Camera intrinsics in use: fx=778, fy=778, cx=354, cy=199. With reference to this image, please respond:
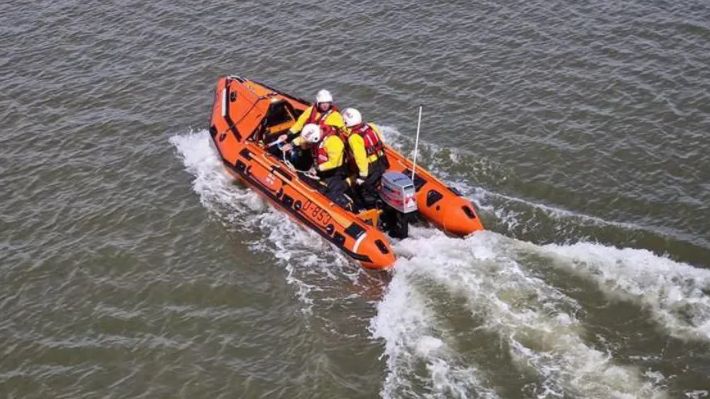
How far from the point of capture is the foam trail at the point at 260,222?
12984 millimetres

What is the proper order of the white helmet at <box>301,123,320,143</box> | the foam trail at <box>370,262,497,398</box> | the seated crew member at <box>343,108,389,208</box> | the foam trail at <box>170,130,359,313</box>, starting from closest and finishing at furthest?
the foam trail at <box>370,262,497,398</box> < the foam trail at <box>170,130,359,313</box> < the seated crew member at <box>343,108,389,208</box> < the white helmet at <box>301,123,320,143</box>

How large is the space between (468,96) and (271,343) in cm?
841

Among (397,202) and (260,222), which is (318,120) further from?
(397,202)

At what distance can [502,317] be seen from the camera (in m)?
10.9

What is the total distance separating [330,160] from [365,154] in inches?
25.8

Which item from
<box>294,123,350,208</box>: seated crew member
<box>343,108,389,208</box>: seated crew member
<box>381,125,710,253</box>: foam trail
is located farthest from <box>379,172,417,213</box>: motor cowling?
<box>381,125,710,253</box>: foam trail

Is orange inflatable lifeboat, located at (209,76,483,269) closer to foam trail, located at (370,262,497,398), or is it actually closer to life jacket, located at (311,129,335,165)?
life jacket, located at (311,129,335,165)

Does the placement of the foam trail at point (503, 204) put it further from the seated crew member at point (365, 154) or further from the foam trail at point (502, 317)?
the seated crew member at point (365, 154)

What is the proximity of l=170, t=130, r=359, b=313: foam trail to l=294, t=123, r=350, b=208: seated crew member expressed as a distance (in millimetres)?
846

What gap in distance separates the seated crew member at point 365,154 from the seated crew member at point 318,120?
42cm

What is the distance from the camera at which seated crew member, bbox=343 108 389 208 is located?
1355 centimetres

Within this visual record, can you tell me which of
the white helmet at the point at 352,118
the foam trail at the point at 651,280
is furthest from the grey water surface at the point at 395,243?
the white helmet at the point at 352,118

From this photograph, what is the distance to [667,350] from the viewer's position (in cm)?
1040

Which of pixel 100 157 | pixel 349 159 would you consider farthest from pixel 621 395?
pixel 100 157
